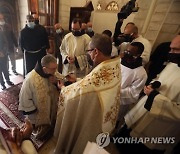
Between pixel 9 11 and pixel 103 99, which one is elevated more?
pixel 9 11

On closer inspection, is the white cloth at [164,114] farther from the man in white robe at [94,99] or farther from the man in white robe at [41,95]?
the man in white robe at [41,95]

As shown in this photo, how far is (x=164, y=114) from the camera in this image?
140 cm

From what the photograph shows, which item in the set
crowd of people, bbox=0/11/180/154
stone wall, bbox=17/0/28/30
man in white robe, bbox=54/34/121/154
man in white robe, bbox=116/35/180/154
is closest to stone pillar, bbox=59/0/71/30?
stone wall, bbox=17/0/28/30

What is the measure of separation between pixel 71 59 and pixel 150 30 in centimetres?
207

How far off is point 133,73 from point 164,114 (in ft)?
2.08

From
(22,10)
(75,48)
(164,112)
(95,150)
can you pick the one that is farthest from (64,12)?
(95,150)

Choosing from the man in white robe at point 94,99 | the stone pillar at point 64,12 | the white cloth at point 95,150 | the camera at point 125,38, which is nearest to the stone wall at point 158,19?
the camera at point 125,38

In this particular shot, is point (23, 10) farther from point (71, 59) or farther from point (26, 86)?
point (26, 86)

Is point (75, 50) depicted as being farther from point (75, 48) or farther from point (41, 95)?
point (41, 95)

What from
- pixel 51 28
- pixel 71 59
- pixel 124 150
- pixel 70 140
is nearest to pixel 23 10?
pixel 51 28

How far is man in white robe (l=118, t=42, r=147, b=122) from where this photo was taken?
1785 mm

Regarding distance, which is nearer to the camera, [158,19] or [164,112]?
[164,112]

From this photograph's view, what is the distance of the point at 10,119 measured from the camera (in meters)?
2.44

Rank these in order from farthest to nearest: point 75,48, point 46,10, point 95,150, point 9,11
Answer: point 46,10 → point 9,11 → point 75,48 → point 95,150
